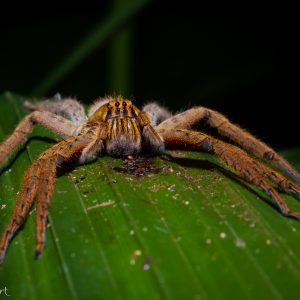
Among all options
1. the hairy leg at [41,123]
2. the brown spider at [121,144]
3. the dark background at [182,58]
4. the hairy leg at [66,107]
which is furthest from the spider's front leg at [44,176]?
the dark background at [182,58]

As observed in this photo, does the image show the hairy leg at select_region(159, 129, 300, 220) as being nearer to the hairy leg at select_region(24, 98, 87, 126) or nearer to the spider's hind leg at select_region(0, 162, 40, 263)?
the hairy leg at select_region(24, 98, 87, 126)

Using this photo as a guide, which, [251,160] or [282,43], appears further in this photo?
[282,43]

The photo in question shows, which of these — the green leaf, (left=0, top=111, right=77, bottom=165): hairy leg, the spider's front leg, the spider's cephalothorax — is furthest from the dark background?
the green leaf

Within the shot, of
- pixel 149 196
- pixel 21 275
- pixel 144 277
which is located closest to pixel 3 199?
pixel 21 275

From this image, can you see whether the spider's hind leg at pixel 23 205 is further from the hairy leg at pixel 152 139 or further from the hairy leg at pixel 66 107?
the hairy leg at pixel 66 107

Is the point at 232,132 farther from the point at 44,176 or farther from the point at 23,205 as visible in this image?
the point at 23,205

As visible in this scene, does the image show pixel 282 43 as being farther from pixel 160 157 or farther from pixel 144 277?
pixel 144 277
